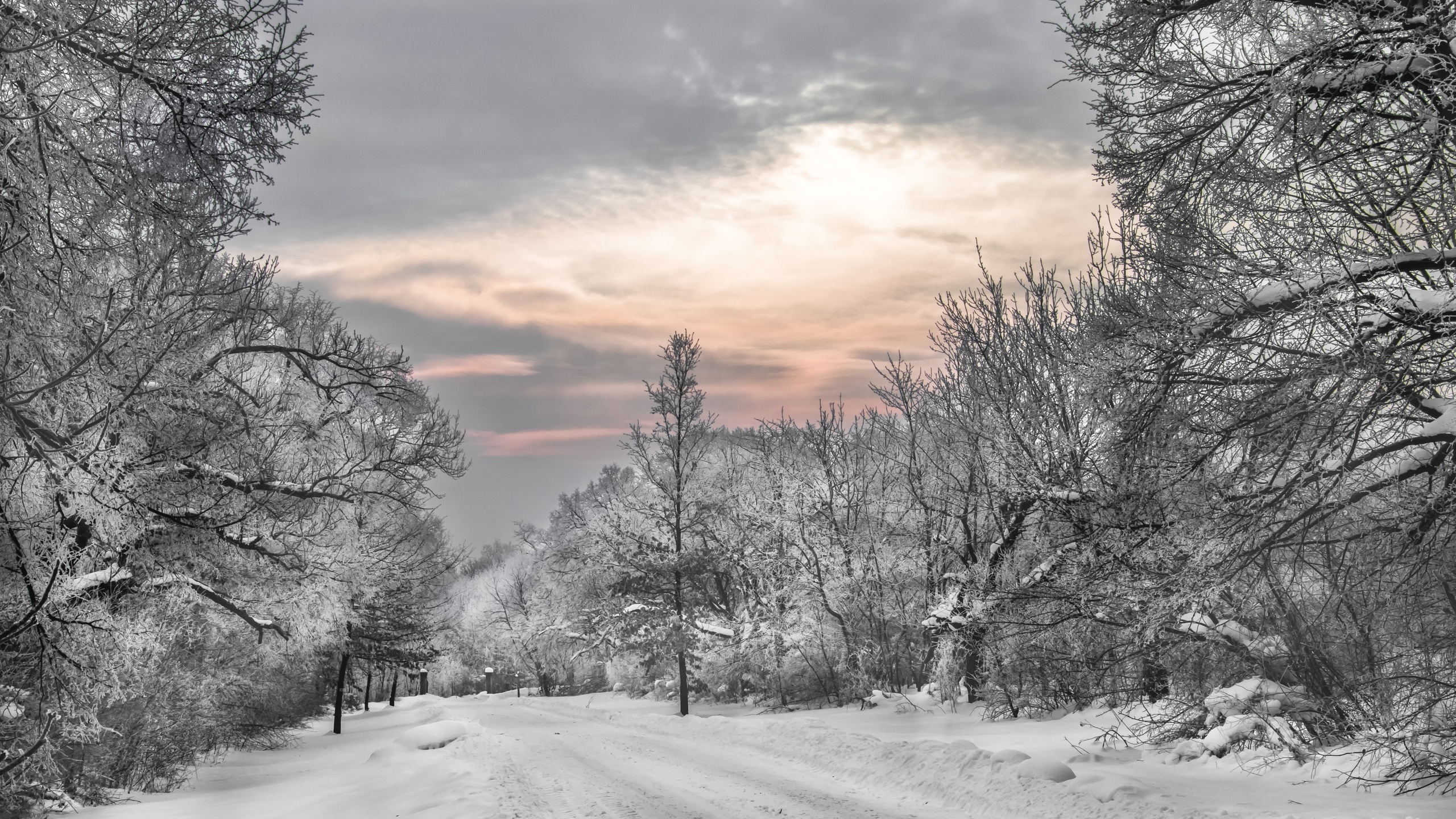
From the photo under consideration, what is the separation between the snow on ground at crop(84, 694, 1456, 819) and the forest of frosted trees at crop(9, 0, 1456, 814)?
861 millimetres

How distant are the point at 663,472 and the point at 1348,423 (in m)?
20.4

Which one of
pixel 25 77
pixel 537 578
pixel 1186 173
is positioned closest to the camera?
pixel 25 77

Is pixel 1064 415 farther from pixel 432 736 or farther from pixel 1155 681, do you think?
pixel 432 736

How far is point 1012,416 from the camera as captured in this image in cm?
1508

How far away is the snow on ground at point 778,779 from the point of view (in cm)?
732

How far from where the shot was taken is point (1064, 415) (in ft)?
44.8

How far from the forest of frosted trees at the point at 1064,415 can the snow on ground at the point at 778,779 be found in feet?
2.82

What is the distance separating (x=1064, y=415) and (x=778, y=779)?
774 cm

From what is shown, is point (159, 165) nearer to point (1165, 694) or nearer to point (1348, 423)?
point (1348, 423)

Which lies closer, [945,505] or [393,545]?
[945,505]

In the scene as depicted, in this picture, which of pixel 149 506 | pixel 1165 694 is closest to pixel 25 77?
pixel 149 506

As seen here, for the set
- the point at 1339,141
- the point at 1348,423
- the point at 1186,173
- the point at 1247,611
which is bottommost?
the point at 1247,611

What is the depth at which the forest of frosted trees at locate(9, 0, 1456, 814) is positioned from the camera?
541 centimetres

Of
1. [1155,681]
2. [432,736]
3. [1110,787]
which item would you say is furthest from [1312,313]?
[432,736]
